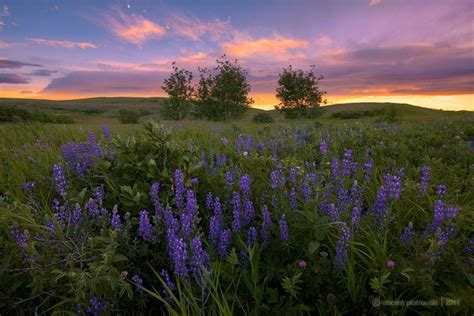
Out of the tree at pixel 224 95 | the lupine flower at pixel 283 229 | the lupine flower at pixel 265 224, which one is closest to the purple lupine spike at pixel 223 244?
the lupine flower at pixel 265 224

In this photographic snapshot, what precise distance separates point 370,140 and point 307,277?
196 inches

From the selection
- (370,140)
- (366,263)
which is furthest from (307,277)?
(370,140)

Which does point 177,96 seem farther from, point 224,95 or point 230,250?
point 230,250

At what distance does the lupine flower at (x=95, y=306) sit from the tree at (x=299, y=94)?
52.8m

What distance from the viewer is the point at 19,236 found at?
233cm

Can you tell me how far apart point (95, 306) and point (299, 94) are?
178ft

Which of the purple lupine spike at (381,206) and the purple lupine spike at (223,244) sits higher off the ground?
the purple lupine spike at (381,206)

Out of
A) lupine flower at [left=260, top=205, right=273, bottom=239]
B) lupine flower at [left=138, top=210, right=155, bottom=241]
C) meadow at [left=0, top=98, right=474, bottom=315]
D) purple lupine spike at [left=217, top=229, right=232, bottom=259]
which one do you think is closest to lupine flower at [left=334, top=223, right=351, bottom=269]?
meadow at [left=0, top=98, right=474, bottom=315]

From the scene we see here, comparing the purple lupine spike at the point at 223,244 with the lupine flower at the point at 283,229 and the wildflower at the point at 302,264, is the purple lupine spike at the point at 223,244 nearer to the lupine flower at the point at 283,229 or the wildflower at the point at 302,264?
the lupine flower at the point at 283,229

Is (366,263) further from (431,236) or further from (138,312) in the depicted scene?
(138,312)

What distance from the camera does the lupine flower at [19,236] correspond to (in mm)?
2111

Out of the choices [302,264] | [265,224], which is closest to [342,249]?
[302,264]

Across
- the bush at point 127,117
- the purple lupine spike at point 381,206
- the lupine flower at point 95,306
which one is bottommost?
the bush at point 127,117

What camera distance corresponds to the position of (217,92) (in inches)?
1914
